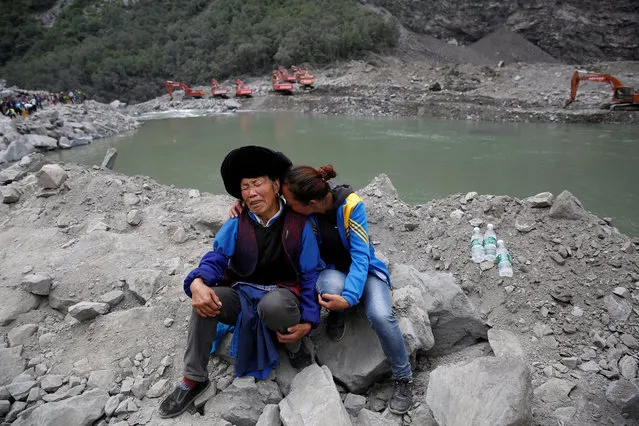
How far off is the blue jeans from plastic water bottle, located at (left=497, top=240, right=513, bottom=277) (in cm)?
156

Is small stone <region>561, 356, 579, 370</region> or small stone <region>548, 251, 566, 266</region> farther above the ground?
small stone <region>548, 251, 566, 266</region>

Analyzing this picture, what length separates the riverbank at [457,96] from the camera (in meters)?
15.4

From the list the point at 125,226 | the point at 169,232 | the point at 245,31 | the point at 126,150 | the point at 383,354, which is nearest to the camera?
the point at 383,354

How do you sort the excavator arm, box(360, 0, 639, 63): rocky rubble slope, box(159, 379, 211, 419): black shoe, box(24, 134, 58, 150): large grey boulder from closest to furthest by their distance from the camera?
box(159, 379, 211, 419): black shoe → box(24, 134, 58, 150): large grey boulder → the excavator arm → box(360, 0, 639, 63): rocky rubble slope

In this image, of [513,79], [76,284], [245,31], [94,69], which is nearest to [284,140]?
[76,284]

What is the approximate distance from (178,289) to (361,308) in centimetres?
155

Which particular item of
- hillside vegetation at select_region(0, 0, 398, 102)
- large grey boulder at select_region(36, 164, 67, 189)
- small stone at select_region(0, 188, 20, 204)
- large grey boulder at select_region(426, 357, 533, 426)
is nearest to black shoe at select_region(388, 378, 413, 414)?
large grey boulder at select_region(426, 357, 533, 426)

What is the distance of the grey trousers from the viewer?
203cm

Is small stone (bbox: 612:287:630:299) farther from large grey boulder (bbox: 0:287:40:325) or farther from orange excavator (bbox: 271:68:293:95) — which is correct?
orange excavator (bbox: 271:68:293:95)

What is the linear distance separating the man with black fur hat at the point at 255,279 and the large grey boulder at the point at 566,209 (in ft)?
8.68

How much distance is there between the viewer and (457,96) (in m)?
18.1

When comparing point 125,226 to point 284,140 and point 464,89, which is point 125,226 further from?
point 464,89

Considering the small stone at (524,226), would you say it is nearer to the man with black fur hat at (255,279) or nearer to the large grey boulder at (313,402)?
the man with black fur hat at (255,279)

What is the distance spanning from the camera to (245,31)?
37.8m
